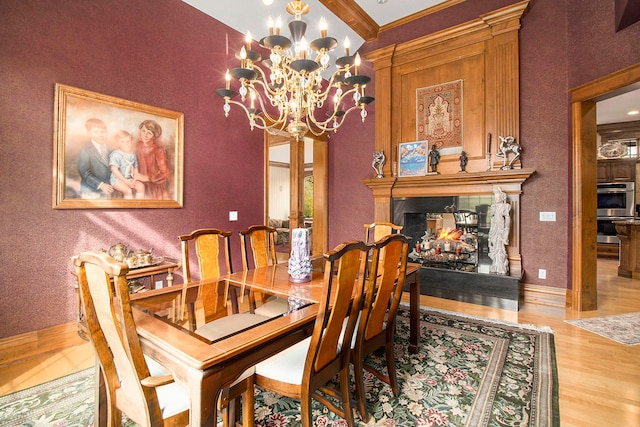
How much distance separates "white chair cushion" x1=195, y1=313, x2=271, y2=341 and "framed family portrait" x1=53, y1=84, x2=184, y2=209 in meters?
2.02

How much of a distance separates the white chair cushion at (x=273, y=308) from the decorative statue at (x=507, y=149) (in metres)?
3.37

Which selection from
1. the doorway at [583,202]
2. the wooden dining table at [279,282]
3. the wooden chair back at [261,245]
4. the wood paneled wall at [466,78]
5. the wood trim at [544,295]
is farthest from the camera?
the wood paneled wall at [466,78]

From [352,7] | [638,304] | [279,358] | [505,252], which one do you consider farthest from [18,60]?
[638,304]

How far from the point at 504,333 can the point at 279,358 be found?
2.38m

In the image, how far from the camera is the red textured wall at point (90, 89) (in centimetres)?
233

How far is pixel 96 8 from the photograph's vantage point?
→ 272cm

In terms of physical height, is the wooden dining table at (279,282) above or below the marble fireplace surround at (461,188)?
below

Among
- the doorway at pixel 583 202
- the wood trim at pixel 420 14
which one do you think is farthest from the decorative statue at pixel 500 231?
the wood trim at pixel 420 14

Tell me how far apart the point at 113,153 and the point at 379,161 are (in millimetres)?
3418

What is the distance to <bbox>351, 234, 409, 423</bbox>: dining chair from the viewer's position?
1.62m

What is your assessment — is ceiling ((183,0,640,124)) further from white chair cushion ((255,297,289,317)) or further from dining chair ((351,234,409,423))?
white chair cushion ((255,297,289,317))

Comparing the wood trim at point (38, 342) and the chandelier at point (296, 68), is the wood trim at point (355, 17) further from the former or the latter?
the wood trim at point (38, 342)

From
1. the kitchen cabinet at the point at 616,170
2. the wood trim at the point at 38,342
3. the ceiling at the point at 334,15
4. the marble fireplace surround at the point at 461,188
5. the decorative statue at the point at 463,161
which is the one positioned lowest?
the wood trim at the point at 38,342

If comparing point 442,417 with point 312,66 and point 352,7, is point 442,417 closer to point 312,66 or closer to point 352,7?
point 312,66
